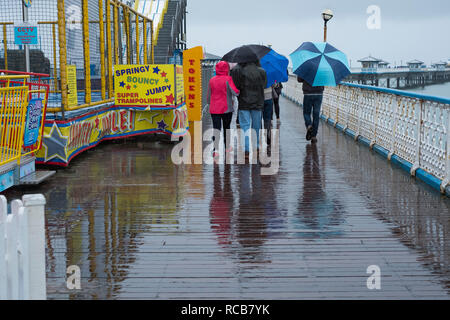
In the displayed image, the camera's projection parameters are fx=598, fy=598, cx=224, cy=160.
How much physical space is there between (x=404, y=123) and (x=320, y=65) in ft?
8.18

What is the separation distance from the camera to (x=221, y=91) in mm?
10164

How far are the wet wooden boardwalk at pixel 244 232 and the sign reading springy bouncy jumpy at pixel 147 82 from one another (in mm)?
2996

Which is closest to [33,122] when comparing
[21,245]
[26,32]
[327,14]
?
[26,32]

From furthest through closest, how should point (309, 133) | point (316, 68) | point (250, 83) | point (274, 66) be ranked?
1. point (309, 133)
2. point (274, 66)
3. point (316, 68)
4. point (250, 83)

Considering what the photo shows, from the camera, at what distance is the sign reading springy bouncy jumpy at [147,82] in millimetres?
12273

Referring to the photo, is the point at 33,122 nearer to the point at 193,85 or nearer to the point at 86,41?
the point at 86,41

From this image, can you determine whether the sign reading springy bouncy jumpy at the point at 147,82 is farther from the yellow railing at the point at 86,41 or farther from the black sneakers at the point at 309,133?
the black sneakers at the point at 309,133

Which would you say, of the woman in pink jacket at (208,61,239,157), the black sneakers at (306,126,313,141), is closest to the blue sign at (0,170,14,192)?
the woman in pink jacket at (208,61,239,157)

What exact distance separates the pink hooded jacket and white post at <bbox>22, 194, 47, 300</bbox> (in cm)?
723

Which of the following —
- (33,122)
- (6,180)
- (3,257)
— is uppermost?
(33,122)

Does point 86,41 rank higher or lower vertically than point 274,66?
higher

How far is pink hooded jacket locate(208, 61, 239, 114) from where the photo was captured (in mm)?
10117

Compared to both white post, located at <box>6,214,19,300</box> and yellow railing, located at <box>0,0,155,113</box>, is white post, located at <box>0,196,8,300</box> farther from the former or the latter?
yellow railing, located at <box>0,0,155,113</box>
